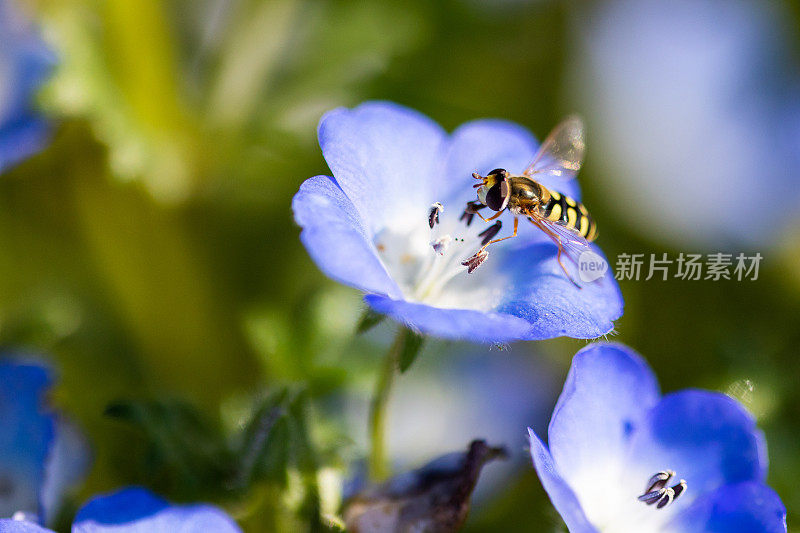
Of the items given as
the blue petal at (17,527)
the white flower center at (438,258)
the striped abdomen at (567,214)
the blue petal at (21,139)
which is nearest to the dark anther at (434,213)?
the white flower center at (438,258)

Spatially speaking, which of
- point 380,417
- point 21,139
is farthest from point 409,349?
point 21,139

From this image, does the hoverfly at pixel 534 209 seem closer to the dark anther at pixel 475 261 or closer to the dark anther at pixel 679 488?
the dark anther at pixel 475 261

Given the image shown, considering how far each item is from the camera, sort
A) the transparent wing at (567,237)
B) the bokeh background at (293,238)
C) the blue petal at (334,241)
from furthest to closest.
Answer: the bokeh background at (293,238)
the transparent wing at (567,237)
the blue petal at (334,241)

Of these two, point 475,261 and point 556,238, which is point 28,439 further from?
point 556,238

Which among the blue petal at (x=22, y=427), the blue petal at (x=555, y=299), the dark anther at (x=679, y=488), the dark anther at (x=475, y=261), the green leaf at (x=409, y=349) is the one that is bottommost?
the dark anther at (x=679, y=488)

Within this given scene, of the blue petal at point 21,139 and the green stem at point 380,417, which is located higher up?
the blue petal at point 21,139
